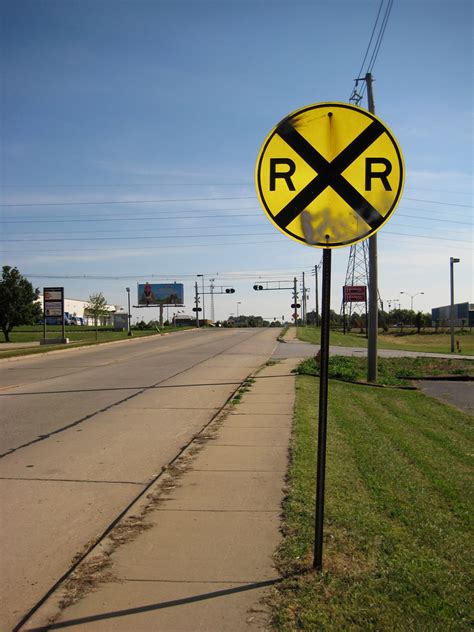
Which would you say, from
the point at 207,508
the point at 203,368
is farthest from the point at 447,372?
the point at 207,508

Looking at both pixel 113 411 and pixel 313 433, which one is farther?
pixel 113 411

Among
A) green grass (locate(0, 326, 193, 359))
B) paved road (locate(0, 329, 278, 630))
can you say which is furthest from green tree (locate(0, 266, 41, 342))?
paved road (locate(0, 329, 278, 630))

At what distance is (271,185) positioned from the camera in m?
3.70

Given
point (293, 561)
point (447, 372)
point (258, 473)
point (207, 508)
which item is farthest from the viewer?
point (447, 372)

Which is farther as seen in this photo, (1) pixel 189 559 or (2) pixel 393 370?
(2) pixel 393 370

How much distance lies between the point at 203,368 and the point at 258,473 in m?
14.4

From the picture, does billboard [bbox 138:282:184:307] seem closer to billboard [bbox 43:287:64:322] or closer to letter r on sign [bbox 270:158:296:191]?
billboard [bbox 43:287:64:322]

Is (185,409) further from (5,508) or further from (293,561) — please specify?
(293,561)

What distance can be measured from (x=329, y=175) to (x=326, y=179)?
0.03m

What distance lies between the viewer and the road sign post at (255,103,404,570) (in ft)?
11.9

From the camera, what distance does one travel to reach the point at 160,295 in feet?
368

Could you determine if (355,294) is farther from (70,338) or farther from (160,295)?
(160,295)

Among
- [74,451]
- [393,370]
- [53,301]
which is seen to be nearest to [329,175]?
[74,451]

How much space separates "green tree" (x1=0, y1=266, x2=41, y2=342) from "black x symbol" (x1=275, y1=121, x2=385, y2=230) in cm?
5180
